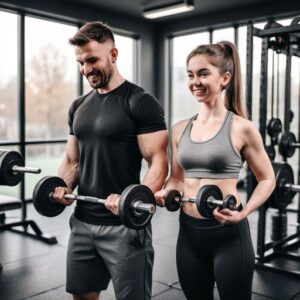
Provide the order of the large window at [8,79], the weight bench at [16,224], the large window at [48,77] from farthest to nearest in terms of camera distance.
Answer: the large window at [48,77] → the large window at [8,79] → the weight bench at [16,224]

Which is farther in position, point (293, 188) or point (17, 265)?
point (17, 265)

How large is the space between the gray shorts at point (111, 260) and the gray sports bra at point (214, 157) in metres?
0.27

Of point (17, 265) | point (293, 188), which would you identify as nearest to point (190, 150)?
point (293, 188)

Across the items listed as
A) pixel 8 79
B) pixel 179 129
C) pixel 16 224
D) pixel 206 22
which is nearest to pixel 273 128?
pixel 179 129

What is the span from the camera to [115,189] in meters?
1.40

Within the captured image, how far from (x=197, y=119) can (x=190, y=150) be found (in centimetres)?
14

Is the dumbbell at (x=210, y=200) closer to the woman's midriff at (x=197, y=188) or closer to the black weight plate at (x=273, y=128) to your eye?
the woman's midriff at (x=197, y=188)

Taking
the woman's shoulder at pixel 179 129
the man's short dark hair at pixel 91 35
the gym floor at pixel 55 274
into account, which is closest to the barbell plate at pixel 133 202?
the woman's shoulder at pixel 179 129

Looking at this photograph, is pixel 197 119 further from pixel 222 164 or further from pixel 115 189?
pixel 115 189

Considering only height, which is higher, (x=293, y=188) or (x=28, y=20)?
(x=28, y=20)

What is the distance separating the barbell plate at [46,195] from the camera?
1.46 m

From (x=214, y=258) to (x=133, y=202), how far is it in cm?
30

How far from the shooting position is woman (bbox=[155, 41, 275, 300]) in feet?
4.18

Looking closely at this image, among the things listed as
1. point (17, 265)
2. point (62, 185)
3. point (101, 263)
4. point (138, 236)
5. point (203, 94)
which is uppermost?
point (203, 94)
